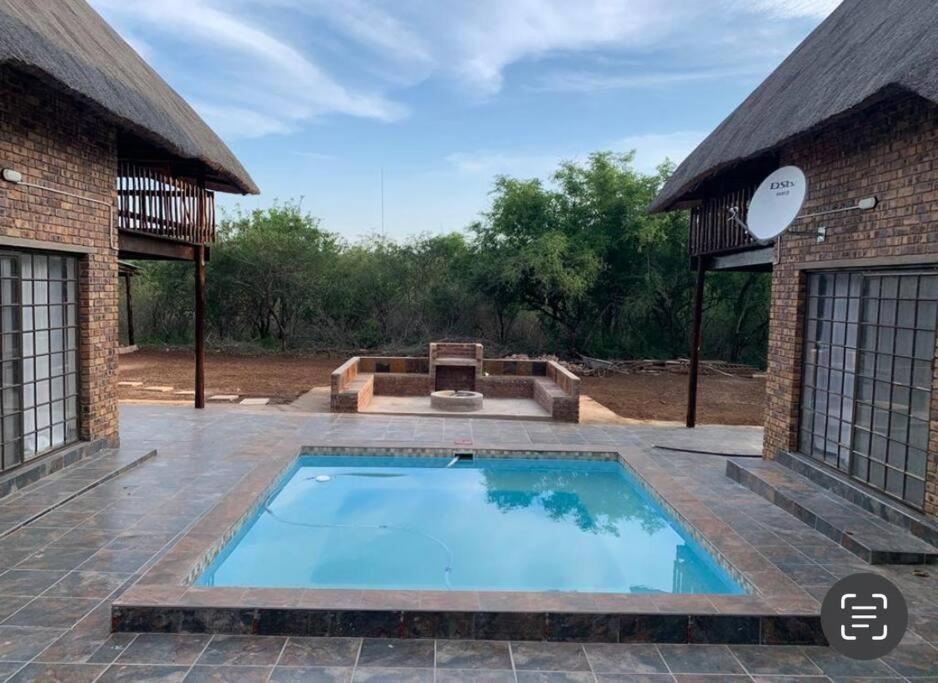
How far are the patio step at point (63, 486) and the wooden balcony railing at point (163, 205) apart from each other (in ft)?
8.31

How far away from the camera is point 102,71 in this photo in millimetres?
5762

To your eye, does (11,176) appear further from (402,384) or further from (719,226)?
(402,384)

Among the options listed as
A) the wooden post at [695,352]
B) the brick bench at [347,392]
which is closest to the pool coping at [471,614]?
the wooden post at [695,352]

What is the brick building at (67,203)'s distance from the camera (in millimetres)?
5094

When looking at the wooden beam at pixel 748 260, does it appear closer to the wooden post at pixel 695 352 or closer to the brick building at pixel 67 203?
the wooden post at pixel 695 352

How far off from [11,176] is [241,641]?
3.97m

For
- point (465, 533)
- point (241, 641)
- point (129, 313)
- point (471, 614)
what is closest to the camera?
point (241, 641)

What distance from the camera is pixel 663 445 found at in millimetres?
8117

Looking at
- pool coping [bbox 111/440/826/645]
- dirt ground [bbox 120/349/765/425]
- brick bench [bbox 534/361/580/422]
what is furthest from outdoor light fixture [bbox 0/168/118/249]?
brick bench [bbox 534/361/580/422]

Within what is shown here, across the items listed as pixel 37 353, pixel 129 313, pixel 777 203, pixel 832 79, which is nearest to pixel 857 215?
pixel 777 203

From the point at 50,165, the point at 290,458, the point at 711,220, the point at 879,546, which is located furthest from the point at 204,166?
the point at 879,546

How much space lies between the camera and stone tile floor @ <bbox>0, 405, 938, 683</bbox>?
3102mm

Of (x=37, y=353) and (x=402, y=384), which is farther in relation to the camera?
(x=402, y=384)

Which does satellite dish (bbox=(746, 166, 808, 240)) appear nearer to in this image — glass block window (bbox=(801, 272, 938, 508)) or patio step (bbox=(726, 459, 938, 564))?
glass block window (bbox=(801, 272, 938, 508))
